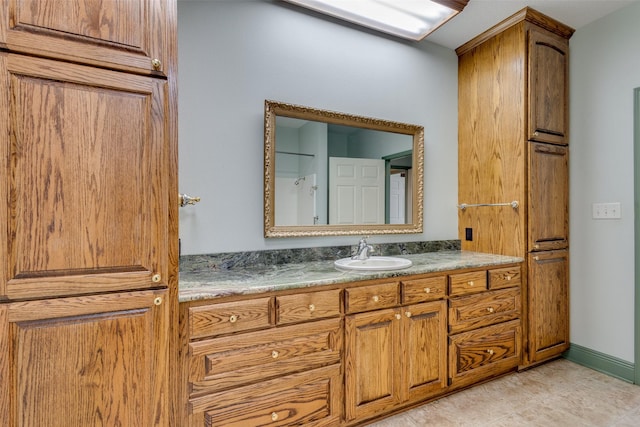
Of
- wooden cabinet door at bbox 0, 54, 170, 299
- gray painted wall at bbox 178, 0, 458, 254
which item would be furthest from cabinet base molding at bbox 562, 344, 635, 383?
wooden cabinet door at bbox 0, 54, 170, 299

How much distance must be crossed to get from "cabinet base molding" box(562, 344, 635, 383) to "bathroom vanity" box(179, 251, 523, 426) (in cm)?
69

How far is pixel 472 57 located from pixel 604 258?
181 centimetres

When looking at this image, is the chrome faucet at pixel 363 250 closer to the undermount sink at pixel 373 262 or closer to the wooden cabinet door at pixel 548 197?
the undermount sink at pixel 373 262

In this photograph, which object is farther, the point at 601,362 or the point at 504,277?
the point at 601,362

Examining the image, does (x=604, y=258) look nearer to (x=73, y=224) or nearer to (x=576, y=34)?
(x=576, y=34)

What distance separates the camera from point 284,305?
4.66 ft

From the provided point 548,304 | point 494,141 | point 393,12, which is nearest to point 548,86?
point 494,141

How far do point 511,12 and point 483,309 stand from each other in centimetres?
202

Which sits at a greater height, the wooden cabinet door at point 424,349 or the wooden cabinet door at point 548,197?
the wooden cabinet door at point 548,197

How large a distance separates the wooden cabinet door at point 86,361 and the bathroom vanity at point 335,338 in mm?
125

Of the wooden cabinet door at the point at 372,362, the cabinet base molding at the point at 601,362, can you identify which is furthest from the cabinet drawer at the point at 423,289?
the cabinet base molding at the point at 601,362

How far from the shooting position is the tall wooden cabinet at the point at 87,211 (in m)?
0.97

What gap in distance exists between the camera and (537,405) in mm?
1858

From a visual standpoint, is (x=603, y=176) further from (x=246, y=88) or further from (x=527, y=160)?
(x=246, y=88)
